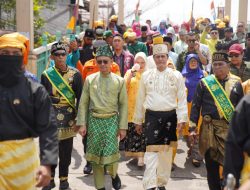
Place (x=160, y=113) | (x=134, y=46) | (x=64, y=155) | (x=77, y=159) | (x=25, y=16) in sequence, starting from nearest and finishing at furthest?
1. (x=160, y=113)
2. (x=64, y=155)
3. (x=77, y=159)
4. (x=134, y=46)
5. (x=25, y=16)

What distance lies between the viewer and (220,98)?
5902mm

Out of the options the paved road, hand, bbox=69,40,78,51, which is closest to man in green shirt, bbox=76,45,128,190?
the paved road

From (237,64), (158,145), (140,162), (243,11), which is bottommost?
(140,162)

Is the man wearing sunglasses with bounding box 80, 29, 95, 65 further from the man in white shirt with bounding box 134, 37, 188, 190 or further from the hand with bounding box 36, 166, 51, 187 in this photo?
the hand with bounding box 36, 166, 51, 187

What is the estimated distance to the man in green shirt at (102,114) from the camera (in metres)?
6.48

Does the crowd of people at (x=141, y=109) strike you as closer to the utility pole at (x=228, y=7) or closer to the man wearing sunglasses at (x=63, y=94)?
the man wearing sunglasses at (x=63, y=94)

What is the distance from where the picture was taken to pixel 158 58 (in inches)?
265

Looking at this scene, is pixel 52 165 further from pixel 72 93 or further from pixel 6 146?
pixel 72 93

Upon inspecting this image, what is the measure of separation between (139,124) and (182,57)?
8.76 feet

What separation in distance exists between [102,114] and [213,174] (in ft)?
4.84

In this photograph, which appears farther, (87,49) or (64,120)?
(87,49)

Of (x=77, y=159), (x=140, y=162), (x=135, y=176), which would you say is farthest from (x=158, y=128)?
(x=77, y=159)

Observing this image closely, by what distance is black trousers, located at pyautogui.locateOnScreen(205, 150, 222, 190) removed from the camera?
19.3ft

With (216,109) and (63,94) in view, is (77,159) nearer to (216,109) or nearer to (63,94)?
(63,94)
